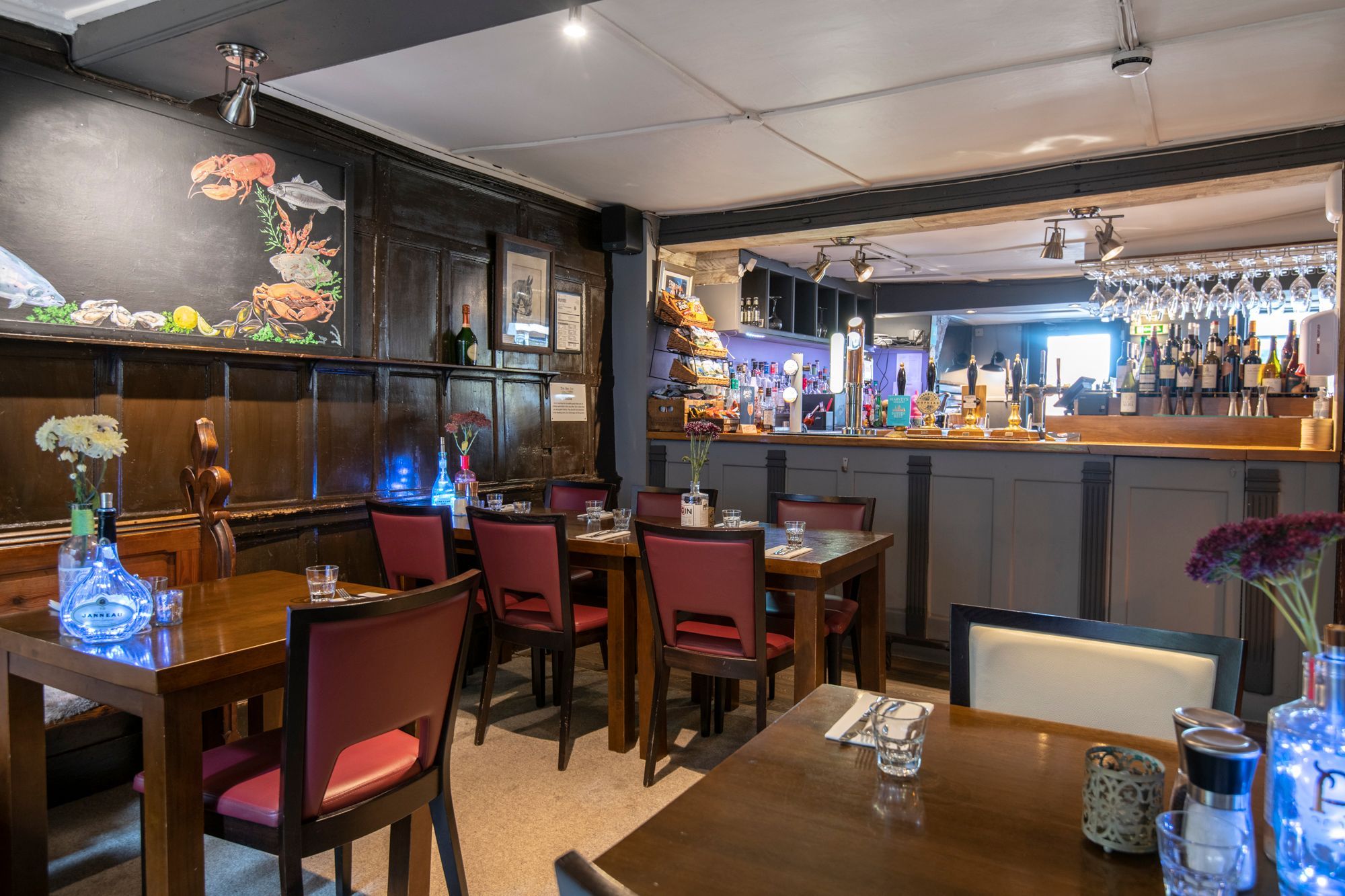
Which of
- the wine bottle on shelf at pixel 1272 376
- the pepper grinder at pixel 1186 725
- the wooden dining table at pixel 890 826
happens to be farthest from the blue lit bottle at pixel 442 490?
the wine bottle on shelf at pixel 1272 376

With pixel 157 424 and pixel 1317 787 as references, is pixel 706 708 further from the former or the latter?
pixel 1317 787

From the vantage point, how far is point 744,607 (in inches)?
110

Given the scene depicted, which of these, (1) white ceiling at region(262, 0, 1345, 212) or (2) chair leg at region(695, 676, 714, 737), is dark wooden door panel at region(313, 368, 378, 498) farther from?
(2) chair leg at region(695, 676, 714, 737)

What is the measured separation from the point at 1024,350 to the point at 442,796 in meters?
10.7

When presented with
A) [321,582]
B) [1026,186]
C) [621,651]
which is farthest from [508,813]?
[1026,186]

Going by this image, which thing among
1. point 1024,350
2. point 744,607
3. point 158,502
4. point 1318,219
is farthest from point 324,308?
point 1024,350

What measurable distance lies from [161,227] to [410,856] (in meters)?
2.61

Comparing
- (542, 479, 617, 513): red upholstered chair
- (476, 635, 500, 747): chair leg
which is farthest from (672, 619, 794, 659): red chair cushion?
(542, 479, 617, 513): red upholstered chair

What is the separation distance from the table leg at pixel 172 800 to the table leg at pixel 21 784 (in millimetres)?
557

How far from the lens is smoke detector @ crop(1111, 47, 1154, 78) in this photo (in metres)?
3.11

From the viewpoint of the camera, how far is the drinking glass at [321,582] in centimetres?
213

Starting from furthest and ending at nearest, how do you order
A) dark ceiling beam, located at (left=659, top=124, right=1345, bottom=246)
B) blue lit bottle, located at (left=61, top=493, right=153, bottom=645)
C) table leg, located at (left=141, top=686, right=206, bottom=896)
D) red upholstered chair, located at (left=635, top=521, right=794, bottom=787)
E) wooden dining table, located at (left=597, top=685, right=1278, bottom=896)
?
dark ceiling beam, located at (left=659, top=124, right=1345, bottom=246)
red upholstered chair, located at (left=635, top=521, right=794, bottom=787)
blue lit bottle, located at (left=61, top=493, right=153, bottom=645)
table leg, located at (left=141, top=686, right=206, bottom=896)
wooden dining table, located at (left=597, top=685, right=1278, bottom=896)

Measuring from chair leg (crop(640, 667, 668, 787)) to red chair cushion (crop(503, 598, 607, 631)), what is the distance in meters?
0.41

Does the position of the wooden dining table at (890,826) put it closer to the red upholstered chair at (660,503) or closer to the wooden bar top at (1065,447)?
the red upholstered chair at (660,503)
